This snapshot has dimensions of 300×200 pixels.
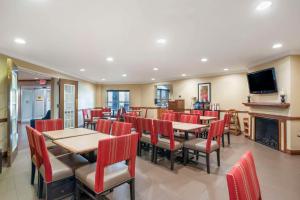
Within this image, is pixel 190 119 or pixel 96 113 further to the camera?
pixel 96 113

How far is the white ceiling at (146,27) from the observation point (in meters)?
2.05

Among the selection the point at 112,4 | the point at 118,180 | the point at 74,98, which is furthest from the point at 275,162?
the point at 74,98

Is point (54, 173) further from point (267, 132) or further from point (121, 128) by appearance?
point (267, 132)

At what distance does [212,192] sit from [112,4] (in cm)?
279

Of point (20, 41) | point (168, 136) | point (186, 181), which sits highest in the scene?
point (20, 41)

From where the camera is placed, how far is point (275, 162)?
3.54m

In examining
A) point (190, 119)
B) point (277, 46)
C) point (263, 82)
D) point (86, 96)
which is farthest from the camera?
point (86, 96)

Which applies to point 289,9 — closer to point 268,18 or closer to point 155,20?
point 268,18

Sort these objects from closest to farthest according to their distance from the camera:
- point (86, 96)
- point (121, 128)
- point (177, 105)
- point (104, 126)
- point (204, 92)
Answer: point (121, 128) < point (104, 126) < point (204, 92) < point (177, 105) < point (86, 96)

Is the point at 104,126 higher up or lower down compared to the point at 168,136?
higher up

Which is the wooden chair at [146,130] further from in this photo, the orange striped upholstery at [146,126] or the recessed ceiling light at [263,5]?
the recessed ceiling light at [263,5]

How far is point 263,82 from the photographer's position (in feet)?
15.9

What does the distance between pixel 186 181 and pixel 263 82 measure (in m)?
3.85

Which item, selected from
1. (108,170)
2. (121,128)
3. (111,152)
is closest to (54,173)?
(108,170)
